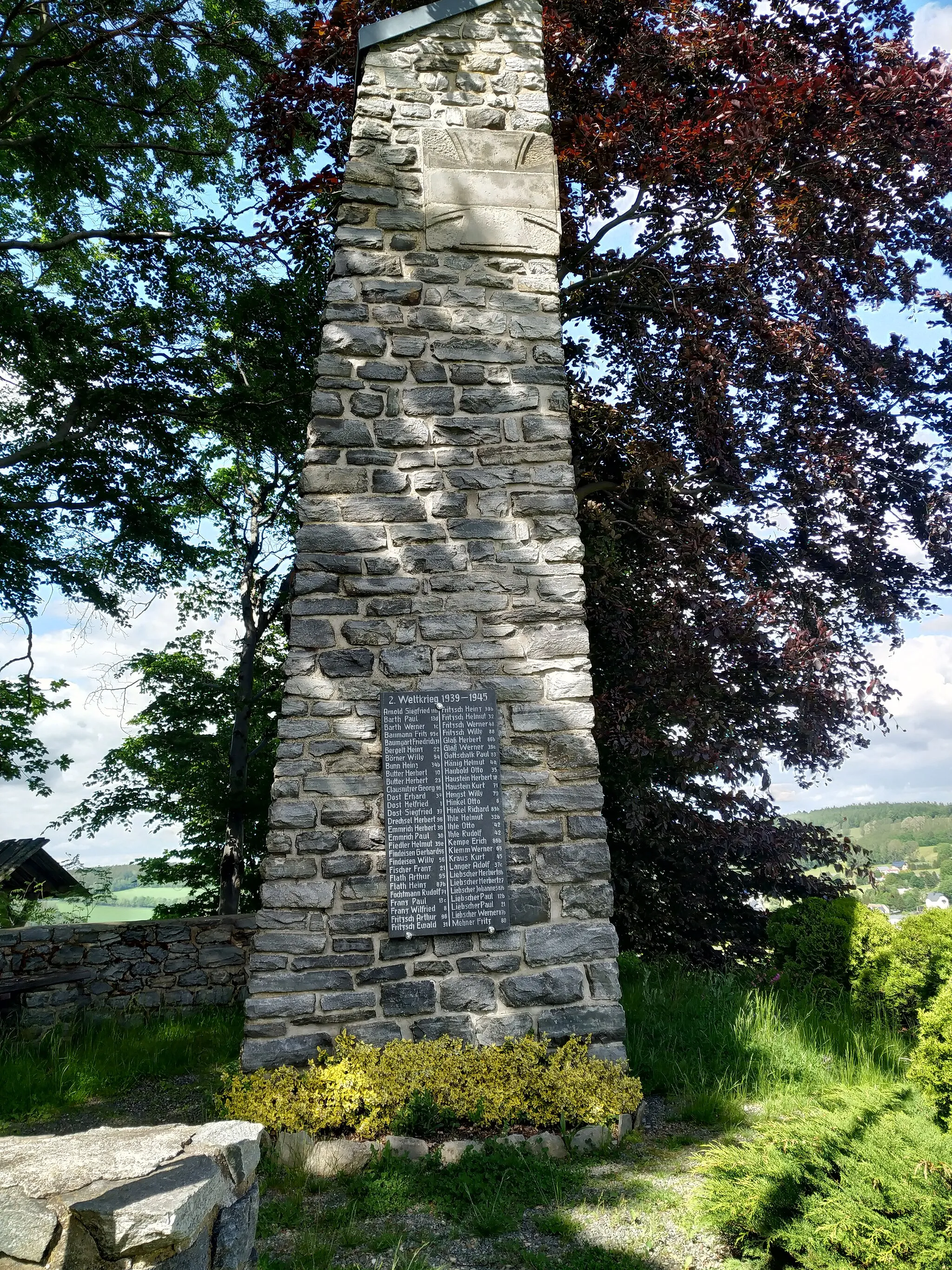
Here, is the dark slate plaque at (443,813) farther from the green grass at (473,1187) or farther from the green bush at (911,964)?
the green bush at (911,964)

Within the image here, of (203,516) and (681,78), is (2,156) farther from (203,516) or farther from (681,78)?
(681,78)

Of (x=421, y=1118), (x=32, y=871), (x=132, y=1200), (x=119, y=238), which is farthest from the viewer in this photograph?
(x=32, y=871)

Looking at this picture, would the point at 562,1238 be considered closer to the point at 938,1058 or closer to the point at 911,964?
the point at 938,1058

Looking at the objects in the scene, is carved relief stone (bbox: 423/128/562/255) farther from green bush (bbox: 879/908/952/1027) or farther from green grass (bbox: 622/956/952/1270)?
green bush (bbox: 879/908/952/1027)

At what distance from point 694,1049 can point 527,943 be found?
59.9 inches

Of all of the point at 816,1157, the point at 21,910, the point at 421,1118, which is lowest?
the point at 421,1118

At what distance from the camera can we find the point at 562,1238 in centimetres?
340

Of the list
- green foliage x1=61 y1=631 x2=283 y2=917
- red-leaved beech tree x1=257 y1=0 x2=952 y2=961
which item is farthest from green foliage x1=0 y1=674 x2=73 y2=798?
red-leaved beech tree x1=257 y1=0 x2=952 y2=961

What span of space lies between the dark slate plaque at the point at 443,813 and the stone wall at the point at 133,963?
4.60 metres

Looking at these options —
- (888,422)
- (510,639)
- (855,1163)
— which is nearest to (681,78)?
(888,422)

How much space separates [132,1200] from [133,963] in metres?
6.76

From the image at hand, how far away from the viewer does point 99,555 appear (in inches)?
418

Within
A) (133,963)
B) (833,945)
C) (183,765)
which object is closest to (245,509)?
(183,765)

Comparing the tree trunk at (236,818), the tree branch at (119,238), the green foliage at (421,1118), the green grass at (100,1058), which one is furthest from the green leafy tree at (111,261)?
the green foliage at (421,1118)
